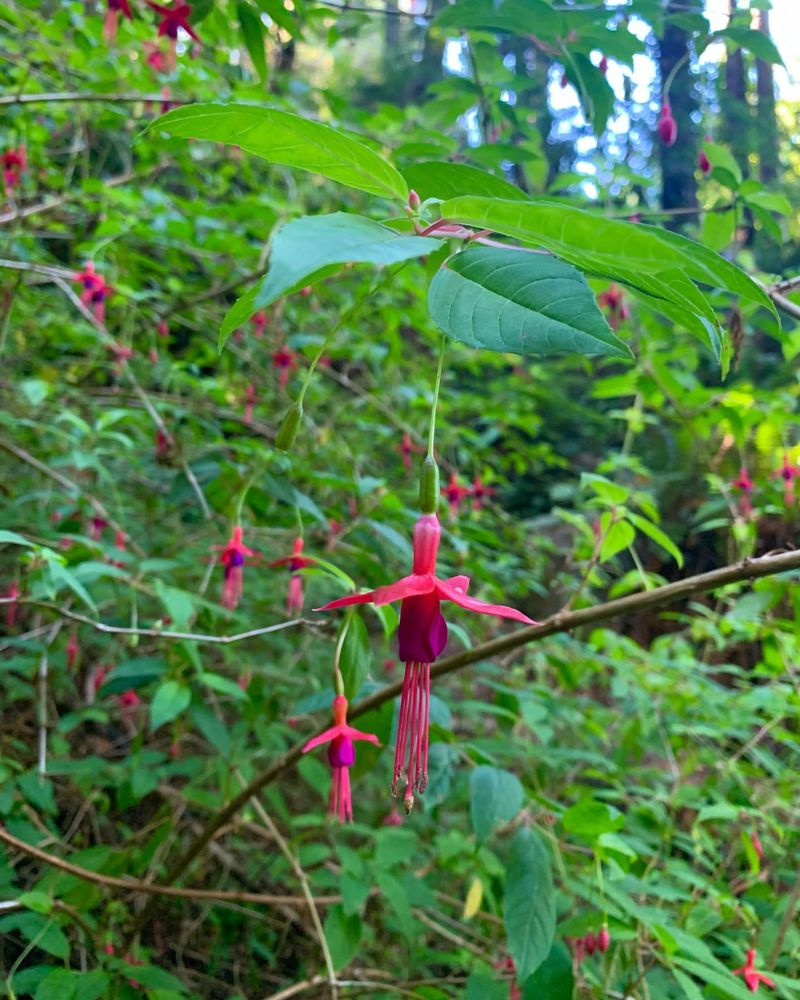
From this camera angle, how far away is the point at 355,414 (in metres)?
2.06

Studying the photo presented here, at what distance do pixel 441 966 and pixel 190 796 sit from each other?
0.68m

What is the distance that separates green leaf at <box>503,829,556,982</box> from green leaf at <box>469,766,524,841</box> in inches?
2.0

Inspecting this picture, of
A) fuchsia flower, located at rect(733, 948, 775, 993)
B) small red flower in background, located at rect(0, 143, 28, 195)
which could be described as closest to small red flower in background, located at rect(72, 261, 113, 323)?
small red flower in background, located at rect(0, 143, 28, 195)

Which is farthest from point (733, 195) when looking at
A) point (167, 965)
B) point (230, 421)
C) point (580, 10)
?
point (167, 965)

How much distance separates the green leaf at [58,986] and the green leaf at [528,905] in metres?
0.41

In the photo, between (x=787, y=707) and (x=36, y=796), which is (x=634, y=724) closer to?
(x=787, y=707)

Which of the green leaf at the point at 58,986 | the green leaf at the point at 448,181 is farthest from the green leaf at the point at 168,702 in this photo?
the green leaf at the point at 448,181

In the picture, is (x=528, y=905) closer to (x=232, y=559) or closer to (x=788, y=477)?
(x=232, y=559)

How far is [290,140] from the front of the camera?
0.32 metres

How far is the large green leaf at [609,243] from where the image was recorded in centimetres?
26

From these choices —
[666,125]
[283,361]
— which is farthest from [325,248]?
[283,361]

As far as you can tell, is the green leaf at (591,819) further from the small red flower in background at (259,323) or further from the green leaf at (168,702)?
the small red flower in background at (259,323)

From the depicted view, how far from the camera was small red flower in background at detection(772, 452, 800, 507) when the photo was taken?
1.18 meters

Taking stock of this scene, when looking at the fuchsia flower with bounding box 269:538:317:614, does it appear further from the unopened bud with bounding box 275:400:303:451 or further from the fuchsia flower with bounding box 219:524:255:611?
the unopened bud with bounding box 275:400:303:451
